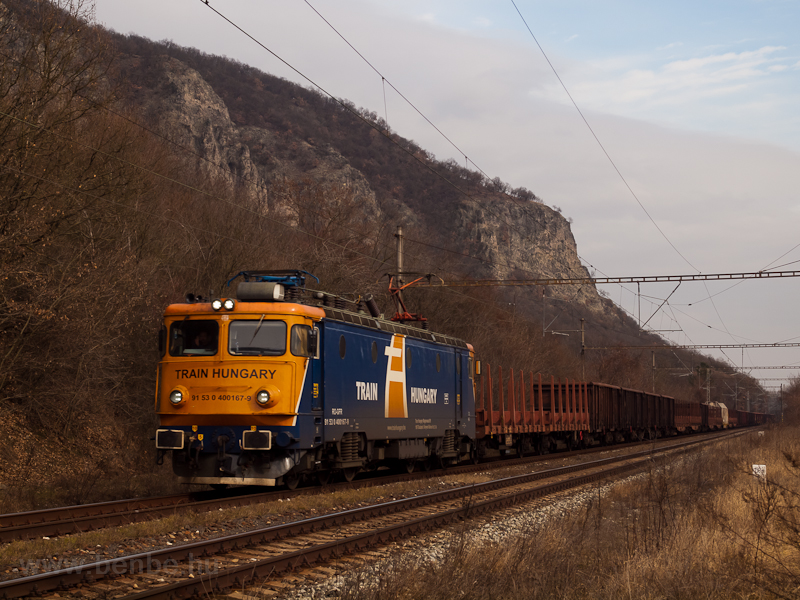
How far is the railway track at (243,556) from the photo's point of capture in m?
6.98

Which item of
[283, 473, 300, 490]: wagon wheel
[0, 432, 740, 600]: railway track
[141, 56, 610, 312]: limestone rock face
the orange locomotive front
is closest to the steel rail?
[283, 473, 300, 490]: wagon wheel

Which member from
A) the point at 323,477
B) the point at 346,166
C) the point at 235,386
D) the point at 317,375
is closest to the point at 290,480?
the point at 323,477

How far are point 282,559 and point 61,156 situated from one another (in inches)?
613

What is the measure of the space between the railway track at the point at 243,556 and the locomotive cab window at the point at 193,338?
4.29 m

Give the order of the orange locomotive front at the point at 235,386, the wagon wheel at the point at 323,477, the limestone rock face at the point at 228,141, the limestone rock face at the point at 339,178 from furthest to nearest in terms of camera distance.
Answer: the limestone rock face at the point at 339,178
the limestone rock face at the point at 228,141
the wagon wheel at the point at 323,477
the orange locomotive front at the point at 235,386

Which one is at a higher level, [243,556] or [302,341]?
[302,341]

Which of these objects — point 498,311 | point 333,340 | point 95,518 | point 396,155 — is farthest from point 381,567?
point 396,155

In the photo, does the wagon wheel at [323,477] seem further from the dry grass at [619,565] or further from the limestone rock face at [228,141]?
the limestone rock face at [228,141]

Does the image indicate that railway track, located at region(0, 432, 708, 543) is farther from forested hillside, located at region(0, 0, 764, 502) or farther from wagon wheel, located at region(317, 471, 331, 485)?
forested hillside, located at region(0, 0, 764, 502)

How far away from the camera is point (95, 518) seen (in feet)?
34.7

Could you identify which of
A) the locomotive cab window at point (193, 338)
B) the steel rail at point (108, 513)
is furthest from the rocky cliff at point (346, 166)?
the steel rail at point (108, 513)

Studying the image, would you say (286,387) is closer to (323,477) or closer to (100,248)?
(323,477)

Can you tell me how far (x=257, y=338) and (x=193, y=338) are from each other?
1.29 m

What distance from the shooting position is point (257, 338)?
13.9m
